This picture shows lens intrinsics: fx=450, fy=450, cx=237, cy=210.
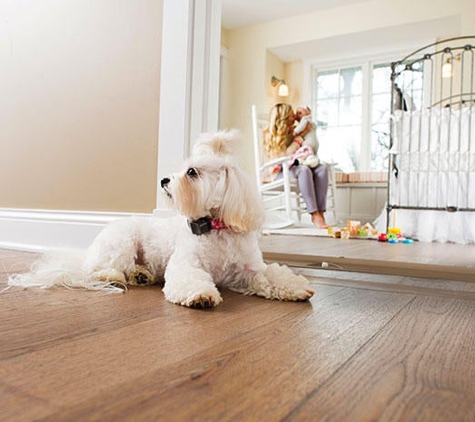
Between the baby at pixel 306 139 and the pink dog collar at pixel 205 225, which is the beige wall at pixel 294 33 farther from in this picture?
the pink dog collar at pixel 205 225

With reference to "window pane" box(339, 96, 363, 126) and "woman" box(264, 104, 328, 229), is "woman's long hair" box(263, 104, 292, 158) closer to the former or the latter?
"woman" box(264, 104, 328, 229)

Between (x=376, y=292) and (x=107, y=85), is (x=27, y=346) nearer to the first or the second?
(x=376, y=292)

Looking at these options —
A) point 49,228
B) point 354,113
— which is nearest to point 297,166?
point 354,113

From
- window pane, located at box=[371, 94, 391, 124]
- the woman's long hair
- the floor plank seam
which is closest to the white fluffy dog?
the floor plank seam

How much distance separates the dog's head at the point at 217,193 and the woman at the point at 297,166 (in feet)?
10.9

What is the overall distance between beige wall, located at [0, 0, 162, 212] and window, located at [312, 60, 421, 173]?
4695mm

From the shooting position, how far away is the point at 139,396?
1.74 ft

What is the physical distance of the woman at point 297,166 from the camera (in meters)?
4.46

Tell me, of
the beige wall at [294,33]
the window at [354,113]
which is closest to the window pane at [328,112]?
the window at [354,113]

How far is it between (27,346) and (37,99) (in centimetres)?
176

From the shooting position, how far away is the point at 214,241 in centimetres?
119

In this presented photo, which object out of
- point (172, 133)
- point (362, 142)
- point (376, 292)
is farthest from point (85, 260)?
point (362, 142)

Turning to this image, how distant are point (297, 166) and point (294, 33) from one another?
2.38 m

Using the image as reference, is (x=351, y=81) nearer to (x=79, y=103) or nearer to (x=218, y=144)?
(x=79, y=103)
